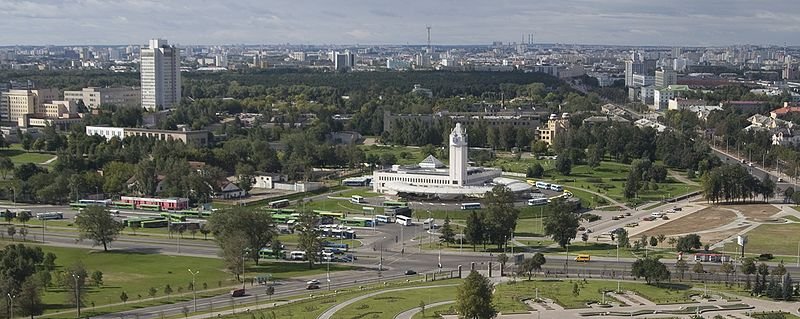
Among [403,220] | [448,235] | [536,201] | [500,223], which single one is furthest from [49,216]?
[536,201]

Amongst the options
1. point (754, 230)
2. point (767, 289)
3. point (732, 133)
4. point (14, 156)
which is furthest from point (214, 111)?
point (767, 289)

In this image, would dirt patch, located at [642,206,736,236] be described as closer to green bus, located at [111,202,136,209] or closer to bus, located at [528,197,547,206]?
bus, located at [528,197,547,206]

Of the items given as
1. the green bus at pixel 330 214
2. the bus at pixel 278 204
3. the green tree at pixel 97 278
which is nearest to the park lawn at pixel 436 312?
the green tree at pixel 97 278

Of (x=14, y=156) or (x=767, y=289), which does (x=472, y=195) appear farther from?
(x=14, y=156)

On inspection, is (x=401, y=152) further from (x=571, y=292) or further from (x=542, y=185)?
(x=571, y=292)

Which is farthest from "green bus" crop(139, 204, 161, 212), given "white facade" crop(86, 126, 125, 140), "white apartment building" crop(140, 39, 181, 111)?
"white apartment building" crop(140, 39, 181, 111)

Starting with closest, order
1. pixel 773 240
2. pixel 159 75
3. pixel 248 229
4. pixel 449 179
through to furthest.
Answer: pixel 248 229, pixel 773 240, pixel 449 179, pixel 159 75
